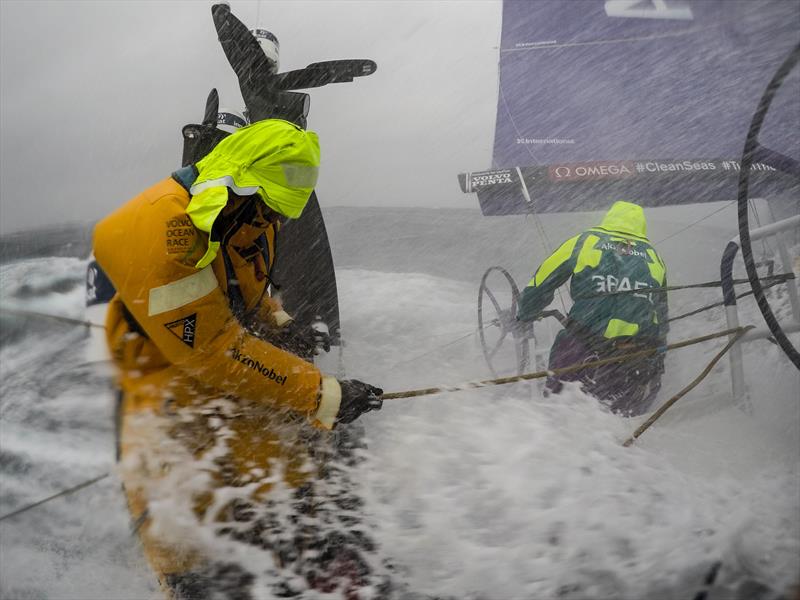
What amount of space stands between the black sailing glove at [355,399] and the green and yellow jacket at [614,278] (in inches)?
56.0

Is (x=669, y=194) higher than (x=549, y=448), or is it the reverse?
(x=549, y=448)

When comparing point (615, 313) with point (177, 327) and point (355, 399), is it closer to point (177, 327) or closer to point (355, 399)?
point (355, 399)

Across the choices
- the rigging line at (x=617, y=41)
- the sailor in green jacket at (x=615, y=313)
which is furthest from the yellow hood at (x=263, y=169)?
the rigging line at (x=617, y=41)

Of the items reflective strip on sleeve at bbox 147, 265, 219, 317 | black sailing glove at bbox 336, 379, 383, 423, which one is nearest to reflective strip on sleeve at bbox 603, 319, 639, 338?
black sailing glove at bbox 336, 379, 383, 423

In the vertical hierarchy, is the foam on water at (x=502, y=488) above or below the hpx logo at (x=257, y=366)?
below

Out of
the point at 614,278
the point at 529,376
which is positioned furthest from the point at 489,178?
the point at 529,376

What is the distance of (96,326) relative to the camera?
1.53 metres

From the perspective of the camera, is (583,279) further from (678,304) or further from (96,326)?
(678,304)

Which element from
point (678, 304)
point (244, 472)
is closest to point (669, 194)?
point (678, 304)

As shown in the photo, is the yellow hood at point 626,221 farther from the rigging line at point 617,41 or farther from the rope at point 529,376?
the rigging line at point 617,41

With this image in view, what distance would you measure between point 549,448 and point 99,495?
148 centimetres

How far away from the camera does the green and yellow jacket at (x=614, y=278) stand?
2.84 metres

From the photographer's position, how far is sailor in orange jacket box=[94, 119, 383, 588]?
146 cm

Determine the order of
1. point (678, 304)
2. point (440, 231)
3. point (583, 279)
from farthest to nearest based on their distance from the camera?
point (440, 231) < point (678, 304) < point (583, 279)
